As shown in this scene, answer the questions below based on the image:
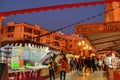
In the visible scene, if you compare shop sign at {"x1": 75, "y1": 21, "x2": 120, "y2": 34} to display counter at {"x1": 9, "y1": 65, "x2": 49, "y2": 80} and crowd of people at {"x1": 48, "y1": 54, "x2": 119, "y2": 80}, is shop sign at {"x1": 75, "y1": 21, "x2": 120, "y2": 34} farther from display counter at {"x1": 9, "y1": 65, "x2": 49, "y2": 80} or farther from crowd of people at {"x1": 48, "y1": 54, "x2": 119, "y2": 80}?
crowd of people at {"x1": 48, "y1": 54, "x2": 119, "y2": 80}

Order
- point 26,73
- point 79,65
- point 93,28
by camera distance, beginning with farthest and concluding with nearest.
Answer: point 79,65 → point 26,73 → point 93,28

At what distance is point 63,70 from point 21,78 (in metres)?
2.88

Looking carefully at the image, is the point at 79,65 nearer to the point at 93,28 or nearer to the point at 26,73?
the point at 26,73

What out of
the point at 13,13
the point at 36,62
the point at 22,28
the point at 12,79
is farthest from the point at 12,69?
the point at 22,28

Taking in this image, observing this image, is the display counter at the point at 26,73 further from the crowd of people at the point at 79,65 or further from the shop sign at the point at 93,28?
the shop sign at the point at 93,28

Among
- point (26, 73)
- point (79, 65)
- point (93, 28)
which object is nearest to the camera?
point (93, 28)

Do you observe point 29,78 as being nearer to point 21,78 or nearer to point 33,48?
point 21,78

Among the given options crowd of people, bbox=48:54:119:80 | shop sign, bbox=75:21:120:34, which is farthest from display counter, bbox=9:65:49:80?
shop sign, bbox=75:21:120:34

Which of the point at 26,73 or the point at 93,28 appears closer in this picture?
the point at 93,28

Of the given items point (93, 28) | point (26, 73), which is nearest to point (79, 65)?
point (26, 73)

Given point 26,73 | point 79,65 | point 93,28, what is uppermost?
point 93,28

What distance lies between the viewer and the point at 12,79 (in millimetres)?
11961

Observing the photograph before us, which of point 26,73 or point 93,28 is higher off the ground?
point 93,28

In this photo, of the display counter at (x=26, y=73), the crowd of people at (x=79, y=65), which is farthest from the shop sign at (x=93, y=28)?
the crowd of people at (x=79, y=65)
